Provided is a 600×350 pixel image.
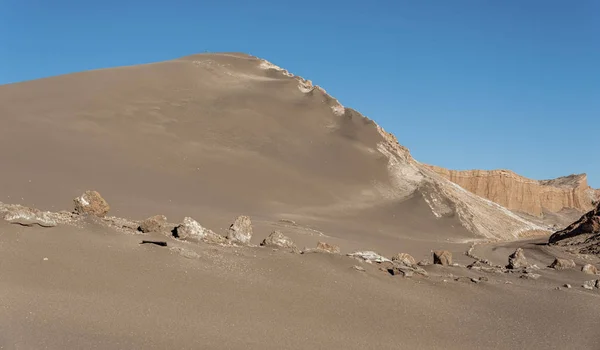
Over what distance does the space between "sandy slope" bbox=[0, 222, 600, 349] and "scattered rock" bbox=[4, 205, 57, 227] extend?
13 cm

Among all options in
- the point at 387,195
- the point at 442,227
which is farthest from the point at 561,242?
the point at 387,195

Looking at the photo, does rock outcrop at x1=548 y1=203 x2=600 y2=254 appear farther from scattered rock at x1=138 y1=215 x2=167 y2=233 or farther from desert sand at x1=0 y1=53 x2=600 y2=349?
scattered rock at x1=138 y1=215 x2=167 y2=233

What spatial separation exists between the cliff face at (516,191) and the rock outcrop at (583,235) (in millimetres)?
45218

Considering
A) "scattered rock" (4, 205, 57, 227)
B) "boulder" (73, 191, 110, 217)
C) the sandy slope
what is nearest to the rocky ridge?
"boulder" (73, 191, 110, 217)

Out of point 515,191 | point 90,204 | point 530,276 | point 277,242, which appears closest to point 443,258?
point 530,276

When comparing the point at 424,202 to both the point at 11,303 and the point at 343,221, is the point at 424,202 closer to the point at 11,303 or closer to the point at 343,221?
the point at 343,221

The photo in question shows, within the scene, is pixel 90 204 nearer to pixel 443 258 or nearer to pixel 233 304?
pixel 233 304

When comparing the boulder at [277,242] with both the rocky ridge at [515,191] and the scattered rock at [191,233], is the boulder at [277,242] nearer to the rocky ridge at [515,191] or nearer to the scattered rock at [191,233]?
the scattered rock at [191,233]

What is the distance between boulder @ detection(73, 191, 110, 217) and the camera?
9.09m

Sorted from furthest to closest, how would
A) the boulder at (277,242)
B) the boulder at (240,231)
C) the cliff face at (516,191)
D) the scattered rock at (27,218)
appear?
the cliff face at (516,191), the boulder at (240,231), the boulder at (277,242), the scattered rock at (27,218)

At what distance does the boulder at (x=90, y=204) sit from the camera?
9094 mm

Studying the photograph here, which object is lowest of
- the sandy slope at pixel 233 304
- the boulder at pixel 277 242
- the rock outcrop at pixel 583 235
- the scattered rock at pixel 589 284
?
the sandy slope at pixel 233 304

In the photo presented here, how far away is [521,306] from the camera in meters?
7.85

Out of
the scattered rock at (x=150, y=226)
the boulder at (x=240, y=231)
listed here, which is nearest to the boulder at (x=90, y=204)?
the scattered rock at (x=150, y=226)
